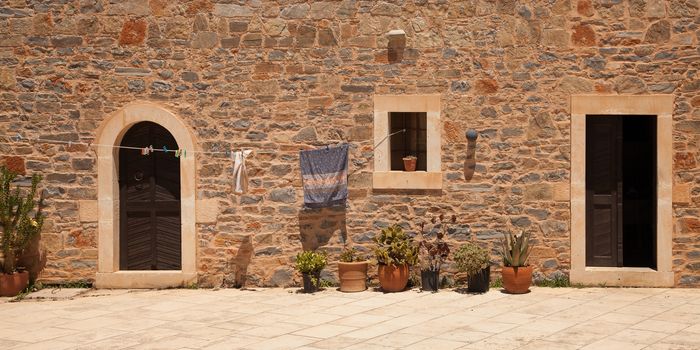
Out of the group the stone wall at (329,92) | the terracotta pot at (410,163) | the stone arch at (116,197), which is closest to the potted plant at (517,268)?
the stone wall at (329,92)

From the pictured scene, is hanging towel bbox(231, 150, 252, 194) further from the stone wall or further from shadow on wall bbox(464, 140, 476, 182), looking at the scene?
shadow on wall bbox(464, 140, 476, 182)

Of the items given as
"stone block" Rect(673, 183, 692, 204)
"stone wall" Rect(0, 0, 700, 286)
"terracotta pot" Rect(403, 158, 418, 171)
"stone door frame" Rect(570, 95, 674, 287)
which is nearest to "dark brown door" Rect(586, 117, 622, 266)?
"stone door frame" Rect(570, 95, 674, 287)

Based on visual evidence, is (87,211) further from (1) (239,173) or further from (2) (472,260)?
(2) (472,260)

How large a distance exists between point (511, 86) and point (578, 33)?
40.7 inches

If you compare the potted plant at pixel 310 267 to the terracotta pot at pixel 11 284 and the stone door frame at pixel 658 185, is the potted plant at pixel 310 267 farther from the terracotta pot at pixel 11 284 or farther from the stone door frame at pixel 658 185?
the terracotta pot at pixel 11 284

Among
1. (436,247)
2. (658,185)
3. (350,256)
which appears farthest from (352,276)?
(658,185)

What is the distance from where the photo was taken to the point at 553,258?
10516 mm

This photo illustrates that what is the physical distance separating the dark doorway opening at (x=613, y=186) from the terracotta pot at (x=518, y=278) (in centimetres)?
112

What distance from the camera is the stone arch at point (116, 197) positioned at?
35.3ft

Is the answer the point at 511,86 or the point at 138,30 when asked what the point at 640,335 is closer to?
the point at 511,86

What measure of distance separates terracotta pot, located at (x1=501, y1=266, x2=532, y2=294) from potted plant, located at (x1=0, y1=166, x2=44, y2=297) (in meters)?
5.94

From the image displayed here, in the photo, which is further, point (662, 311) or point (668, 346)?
point (662, 311)

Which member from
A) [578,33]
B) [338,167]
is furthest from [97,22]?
[578,33]

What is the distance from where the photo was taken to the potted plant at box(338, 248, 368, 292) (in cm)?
1034
